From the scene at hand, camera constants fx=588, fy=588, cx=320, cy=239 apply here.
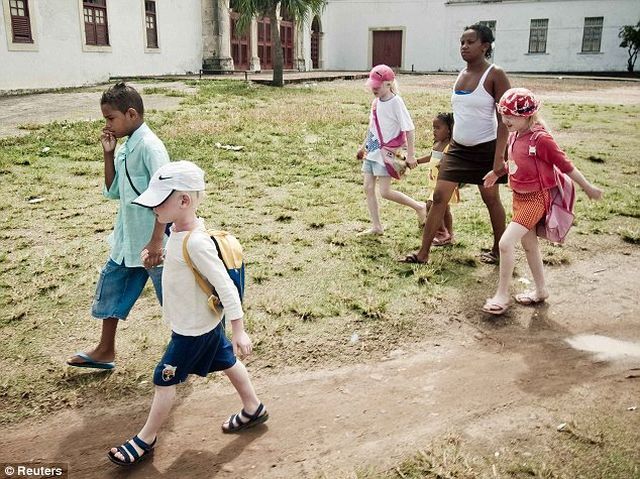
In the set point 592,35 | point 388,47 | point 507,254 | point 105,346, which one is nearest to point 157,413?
point 105,346

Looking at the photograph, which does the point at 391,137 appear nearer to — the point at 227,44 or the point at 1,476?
the point at 1,476

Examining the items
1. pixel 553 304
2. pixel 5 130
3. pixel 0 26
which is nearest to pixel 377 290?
pixel 553 304

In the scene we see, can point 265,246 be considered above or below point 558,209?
below

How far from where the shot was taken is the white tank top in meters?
4.34

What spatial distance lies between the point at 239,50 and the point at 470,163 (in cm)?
2472

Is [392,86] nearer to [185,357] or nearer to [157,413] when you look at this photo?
[185,357]

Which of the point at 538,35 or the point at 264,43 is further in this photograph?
the point at 538,35

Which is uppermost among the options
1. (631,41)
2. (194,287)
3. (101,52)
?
(631,41)

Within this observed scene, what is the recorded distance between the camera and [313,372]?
130 inches

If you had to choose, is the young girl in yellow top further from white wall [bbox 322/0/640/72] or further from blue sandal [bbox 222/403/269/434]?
white wall [bbox 322/0/640/72]

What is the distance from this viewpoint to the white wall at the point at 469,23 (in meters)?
33.9

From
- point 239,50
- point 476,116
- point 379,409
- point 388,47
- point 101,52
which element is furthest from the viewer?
point 388,47

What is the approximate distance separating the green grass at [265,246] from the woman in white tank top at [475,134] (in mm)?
446

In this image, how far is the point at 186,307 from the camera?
2508 millimetres
